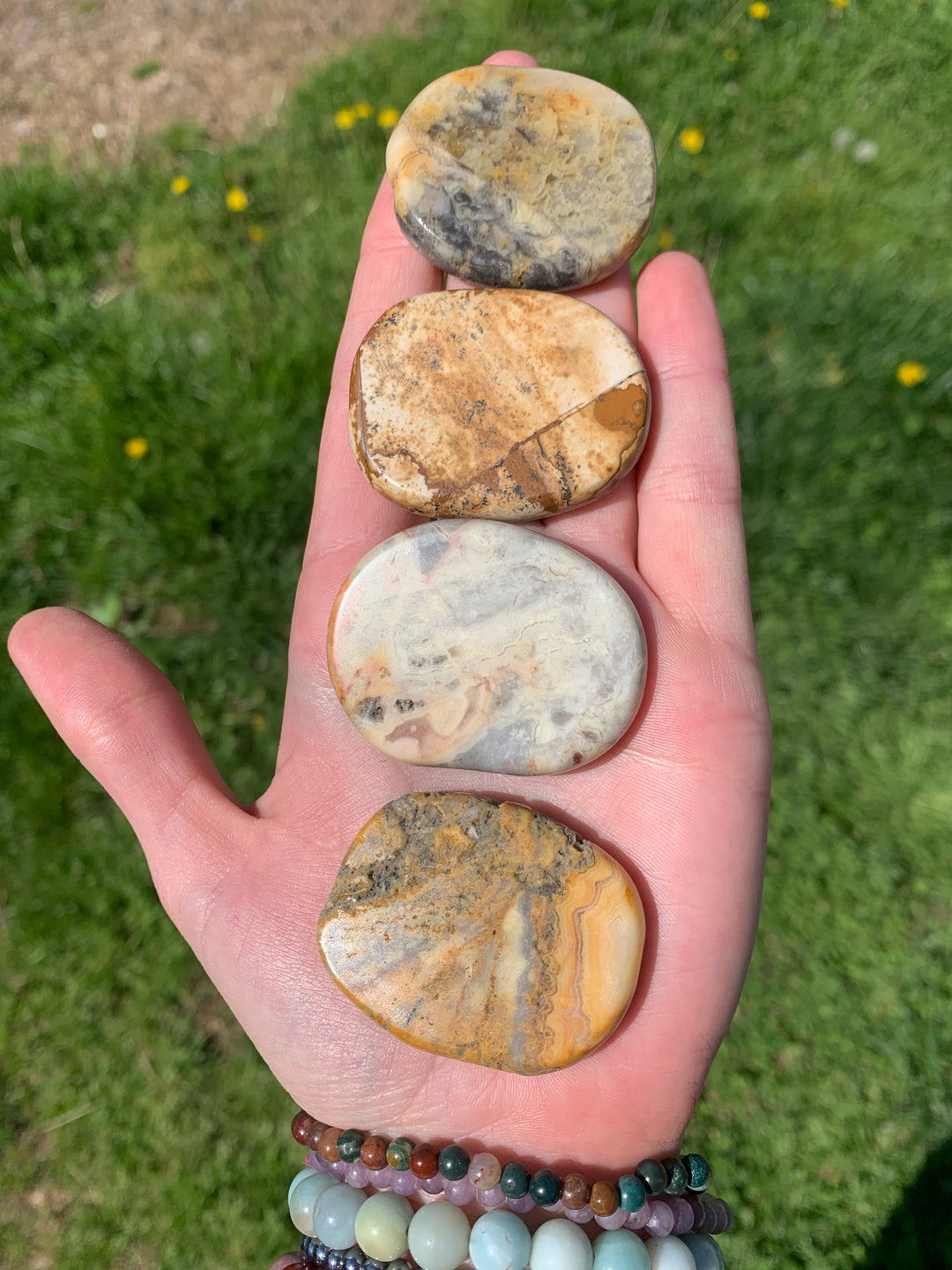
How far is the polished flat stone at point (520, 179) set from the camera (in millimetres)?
2037

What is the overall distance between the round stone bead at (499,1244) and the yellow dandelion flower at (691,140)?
3.32 meters

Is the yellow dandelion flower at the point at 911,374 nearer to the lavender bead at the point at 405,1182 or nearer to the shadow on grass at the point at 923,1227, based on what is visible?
the shadow on grass at the point at 923,1227

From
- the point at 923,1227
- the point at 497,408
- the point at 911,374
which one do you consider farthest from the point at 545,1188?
the point at 911,374

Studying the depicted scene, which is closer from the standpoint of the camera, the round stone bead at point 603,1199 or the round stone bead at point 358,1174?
the round stone bead at point 603,1199

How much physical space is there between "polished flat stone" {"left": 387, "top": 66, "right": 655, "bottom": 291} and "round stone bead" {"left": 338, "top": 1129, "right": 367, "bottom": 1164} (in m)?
1.84

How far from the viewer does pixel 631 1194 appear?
1.63m

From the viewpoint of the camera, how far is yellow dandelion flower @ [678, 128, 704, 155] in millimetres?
3203

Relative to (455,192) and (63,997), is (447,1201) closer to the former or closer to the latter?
(63,997)

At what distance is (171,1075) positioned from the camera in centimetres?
250

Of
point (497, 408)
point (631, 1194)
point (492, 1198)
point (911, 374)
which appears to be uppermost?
point (497, 408)

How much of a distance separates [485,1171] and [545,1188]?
0.11 meters

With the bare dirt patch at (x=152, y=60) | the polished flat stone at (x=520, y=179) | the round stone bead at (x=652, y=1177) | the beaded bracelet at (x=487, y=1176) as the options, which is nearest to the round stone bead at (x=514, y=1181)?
the beaded bracelet at (x=487, y=1176)

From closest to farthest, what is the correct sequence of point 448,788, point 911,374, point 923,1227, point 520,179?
point 448,788, point 520,179, point 923,1227, point 911,374

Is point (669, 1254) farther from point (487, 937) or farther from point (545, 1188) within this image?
point (487, 937)
